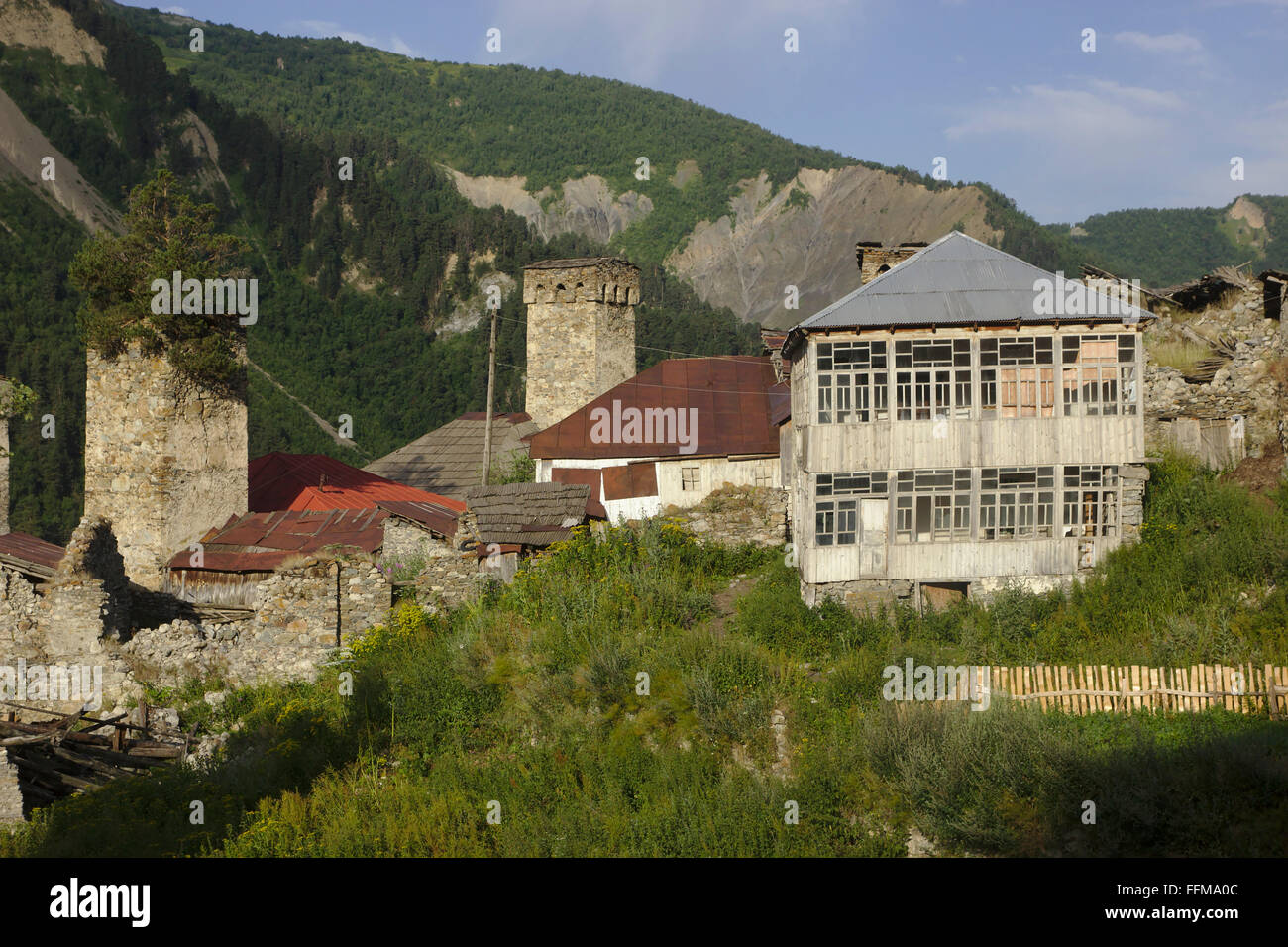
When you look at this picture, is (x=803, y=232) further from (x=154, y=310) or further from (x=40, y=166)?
(x=154, y=310)

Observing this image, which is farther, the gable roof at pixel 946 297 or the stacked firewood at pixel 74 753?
the gable roof at pixel 946 297

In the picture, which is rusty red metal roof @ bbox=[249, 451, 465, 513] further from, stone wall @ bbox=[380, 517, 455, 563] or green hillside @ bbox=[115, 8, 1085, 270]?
green hillside @ bbox=[115, 8, 1085, 270]

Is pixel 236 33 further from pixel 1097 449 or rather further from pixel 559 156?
pixel 1097 449

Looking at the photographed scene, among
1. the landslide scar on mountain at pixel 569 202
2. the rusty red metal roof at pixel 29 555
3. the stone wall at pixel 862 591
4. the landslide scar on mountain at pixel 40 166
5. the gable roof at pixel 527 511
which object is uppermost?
the landslide scar on mountain at pixel 569 202

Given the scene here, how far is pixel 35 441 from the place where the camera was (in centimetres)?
4725

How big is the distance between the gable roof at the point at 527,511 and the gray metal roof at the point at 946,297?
17.5ft

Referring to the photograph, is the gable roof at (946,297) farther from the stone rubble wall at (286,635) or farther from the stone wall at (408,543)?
the stone rubble wall at (286,635)

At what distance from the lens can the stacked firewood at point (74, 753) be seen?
13.1 m

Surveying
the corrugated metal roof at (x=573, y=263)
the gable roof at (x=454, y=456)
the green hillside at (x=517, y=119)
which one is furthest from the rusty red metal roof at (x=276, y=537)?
the green hillside at (x=517, y=119)

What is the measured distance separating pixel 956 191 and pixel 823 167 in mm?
29814

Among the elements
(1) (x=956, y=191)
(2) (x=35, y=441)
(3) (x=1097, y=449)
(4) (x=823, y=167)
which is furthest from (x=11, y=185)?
(4) (x=823, y=167)

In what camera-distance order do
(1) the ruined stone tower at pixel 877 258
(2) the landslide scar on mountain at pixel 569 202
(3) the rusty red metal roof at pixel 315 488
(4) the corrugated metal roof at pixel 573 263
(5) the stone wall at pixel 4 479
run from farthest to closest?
1. (2) the landslide scar on mountain at pixel 569 202
2. (4) the corrugated metal roof at pixel 573 263
3. (3) the rusty red metal roof at pixel 315 488
4. (5) the stone wall at pixel 4 479
5. (1) the ruined stone tower at pixel 877 258

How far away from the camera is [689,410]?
83.0 ft

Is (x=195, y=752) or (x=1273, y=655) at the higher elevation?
(x=1273, y=655)
